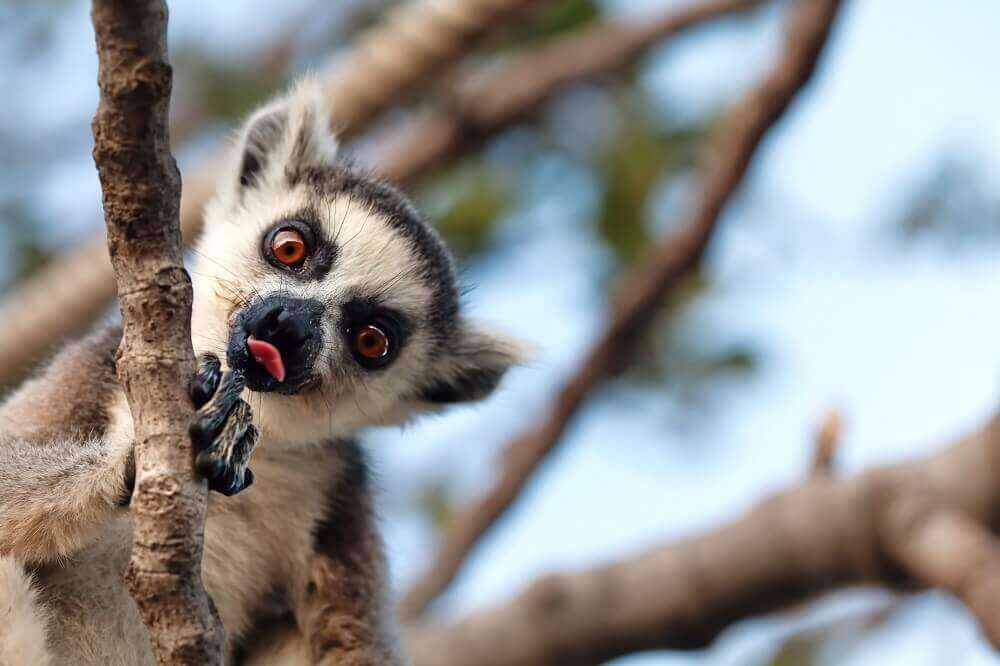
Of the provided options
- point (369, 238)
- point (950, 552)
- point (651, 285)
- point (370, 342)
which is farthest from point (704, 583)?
point (369, 238)

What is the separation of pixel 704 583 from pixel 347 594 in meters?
2.06

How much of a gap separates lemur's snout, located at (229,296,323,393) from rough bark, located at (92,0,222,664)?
0.73m

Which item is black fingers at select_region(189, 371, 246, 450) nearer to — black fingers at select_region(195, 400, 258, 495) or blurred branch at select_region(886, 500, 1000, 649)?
black fingers at select_region(195, 400, 258, 495)

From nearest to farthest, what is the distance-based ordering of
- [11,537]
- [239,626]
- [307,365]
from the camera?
[11,537] → [307,365] → [239,626]

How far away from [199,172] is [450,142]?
5.03 ft

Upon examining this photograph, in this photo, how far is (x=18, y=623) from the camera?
113 inches

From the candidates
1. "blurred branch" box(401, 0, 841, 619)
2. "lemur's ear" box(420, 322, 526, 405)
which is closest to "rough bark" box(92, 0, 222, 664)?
"lemur's ear" box(420, 322, 526, 405)

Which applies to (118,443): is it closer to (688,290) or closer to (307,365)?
(307,365)

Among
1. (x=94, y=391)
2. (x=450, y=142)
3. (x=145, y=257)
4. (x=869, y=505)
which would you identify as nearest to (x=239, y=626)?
(x=94, y=391)

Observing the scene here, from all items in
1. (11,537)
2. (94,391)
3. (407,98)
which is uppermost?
(407,98)

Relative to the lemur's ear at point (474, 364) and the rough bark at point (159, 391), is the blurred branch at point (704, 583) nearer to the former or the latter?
the lemur's ear at point (474, 364)

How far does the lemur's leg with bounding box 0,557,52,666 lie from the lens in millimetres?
2854

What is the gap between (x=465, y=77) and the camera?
654 centimetres

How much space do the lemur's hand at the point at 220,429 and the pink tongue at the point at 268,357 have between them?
23.2 inches
